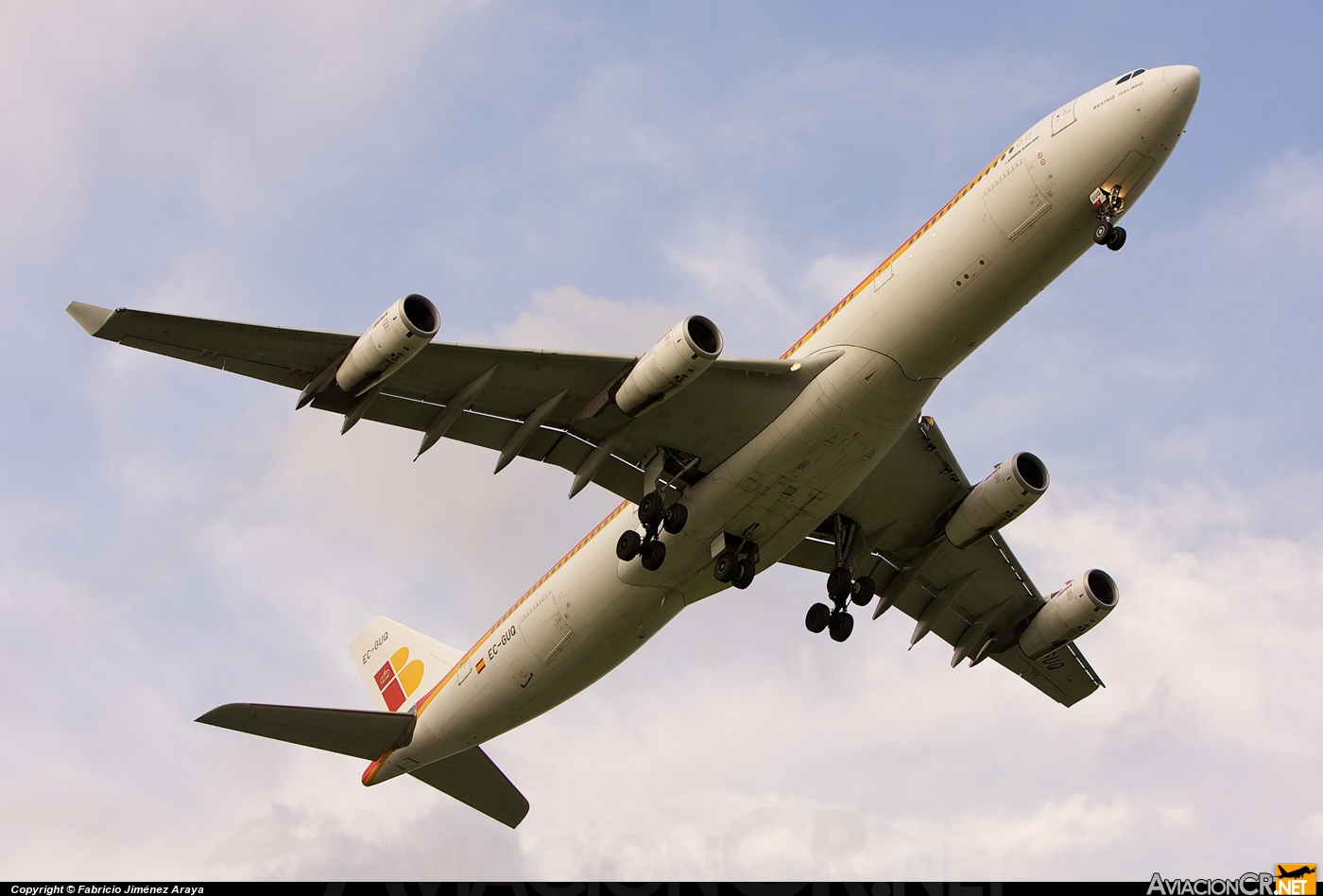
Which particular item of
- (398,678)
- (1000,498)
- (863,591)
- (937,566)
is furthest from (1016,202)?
(398,678)

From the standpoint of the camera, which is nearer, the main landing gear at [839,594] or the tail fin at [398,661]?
the main landing gear at [839,594]

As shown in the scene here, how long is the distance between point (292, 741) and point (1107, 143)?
22187 mm

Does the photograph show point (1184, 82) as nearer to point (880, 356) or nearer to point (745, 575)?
point (880, 356)

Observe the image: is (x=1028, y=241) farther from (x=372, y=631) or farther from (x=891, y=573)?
(x=372, y=631)

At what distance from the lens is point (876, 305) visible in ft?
72.3

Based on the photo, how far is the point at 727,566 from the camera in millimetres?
24250

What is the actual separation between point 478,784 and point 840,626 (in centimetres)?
1105

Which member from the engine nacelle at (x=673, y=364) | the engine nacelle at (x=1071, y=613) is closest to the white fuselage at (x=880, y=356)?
the engine nacelle at (x=673, y=364)

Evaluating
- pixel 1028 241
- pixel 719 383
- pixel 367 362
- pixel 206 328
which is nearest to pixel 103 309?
pixel 206 328

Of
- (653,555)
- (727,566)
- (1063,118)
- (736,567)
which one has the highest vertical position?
(1063,118)

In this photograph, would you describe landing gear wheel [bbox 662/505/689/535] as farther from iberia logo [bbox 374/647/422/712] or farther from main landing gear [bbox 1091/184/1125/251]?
iberia logo [bbox 374/647/422/712]

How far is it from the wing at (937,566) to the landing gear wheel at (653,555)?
5.37 m

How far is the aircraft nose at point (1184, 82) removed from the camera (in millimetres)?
20000

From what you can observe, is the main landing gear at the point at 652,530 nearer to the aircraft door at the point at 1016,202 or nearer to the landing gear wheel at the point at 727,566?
the landing gear wheel at the point at 727,566
